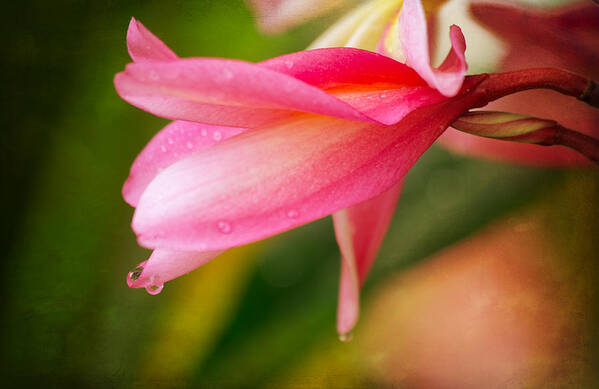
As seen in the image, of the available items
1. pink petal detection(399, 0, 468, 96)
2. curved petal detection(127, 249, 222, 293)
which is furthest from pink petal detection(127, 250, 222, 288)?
pink petal detection(399, 0, 468, 96)

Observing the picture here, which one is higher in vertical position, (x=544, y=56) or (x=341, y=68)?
(x=341, y=68)

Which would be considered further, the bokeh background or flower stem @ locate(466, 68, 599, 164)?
the bokeh background

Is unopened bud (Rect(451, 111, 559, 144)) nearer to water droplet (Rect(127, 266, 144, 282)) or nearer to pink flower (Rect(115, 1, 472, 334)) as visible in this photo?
pink flower (Rect(115, 1, 472, 334))

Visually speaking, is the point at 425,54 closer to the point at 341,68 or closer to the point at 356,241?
the point at 341,68

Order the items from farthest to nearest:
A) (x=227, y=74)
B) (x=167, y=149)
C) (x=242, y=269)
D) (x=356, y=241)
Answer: (x=242, y=269) < (x=356, y=241) < (x=167, y=149) < (x=227, y=74)

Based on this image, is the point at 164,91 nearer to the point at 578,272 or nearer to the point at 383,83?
the point at 383,83

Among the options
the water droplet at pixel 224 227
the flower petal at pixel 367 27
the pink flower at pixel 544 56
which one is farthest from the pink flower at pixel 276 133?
the pink flower at pixel 544 56

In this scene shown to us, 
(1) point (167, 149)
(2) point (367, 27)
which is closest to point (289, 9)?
(2) point (367, 27)
